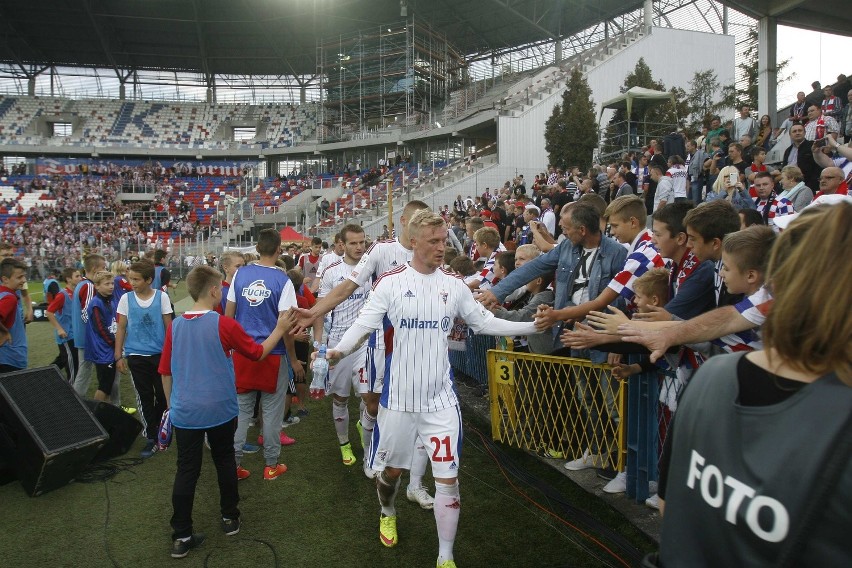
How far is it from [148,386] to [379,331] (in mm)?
2903

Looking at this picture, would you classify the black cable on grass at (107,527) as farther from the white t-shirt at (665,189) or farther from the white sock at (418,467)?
the white t-shirt at (665,189)

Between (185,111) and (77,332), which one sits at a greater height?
(185,111)

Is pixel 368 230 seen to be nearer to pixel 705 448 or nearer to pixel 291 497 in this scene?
pixel 291 497

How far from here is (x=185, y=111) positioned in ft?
181

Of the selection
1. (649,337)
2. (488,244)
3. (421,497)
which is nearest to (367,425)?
(421,497)

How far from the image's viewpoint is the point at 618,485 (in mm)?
4480

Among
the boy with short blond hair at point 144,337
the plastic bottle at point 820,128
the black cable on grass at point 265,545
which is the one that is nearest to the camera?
the black cable on grass at point 265,545

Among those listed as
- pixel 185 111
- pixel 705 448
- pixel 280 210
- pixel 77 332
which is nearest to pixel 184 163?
pixel 185 111

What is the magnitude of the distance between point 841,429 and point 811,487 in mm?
125

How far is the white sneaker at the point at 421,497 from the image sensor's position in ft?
15.0

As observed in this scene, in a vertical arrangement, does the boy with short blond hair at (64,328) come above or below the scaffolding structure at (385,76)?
below

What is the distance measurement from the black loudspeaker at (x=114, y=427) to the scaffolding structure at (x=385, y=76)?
37415 millimetres

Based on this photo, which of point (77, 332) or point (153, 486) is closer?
point (153, 486)

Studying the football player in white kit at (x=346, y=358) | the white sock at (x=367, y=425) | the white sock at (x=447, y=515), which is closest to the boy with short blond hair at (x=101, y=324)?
the football player in white kit at (x=346, y=358)
